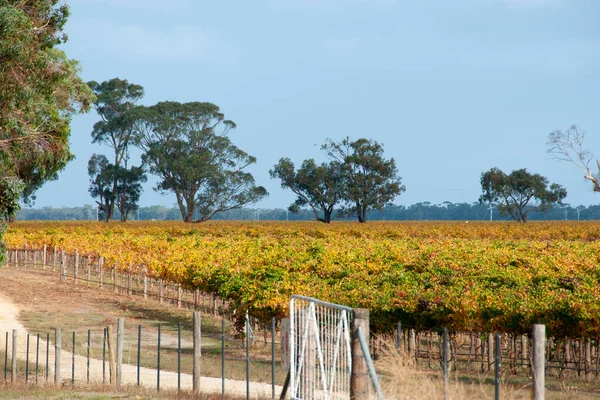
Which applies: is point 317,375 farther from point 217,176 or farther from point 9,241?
point 217,176

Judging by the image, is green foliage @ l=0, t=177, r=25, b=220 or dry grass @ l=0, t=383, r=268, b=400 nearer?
dry grass @ l=0, t=383, r=268, b=400

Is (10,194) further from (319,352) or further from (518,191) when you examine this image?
(518,191)

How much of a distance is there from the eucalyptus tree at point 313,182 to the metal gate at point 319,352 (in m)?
91.7

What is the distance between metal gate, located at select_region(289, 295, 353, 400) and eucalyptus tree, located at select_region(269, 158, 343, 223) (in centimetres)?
9172

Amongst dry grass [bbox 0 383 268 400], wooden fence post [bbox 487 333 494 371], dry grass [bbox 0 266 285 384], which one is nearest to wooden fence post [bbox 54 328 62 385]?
dry grass [bbox 0 383 268 400]

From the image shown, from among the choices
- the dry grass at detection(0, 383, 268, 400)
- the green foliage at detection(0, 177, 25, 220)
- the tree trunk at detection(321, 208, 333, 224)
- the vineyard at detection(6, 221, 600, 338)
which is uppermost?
the tree trunk at detection(321, 208, 333, 224)

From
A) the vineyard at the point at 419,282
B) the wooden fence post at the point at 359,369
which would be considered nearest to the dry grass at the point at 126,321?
the vineyard at the point at 419,282

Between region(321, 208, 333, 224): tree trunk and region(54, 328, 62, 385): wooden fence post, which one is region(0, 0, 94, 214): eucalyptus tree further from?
region(321, 208, 333, 224): tree trunk

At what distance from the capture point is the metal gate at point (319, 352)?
890 cm

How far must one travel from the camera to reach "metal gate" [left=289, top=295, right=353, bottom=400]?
890 centimetres

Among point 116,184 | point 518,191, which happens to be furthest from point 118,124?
point 518,191

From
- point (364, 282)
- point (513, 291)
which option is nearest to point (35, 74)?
point (364, 282)

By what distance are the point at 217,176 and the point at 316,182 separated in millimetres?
12803

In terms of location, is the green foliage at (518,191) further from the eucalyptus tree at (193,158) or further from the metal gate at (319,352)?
the metal gate at (319,352)
